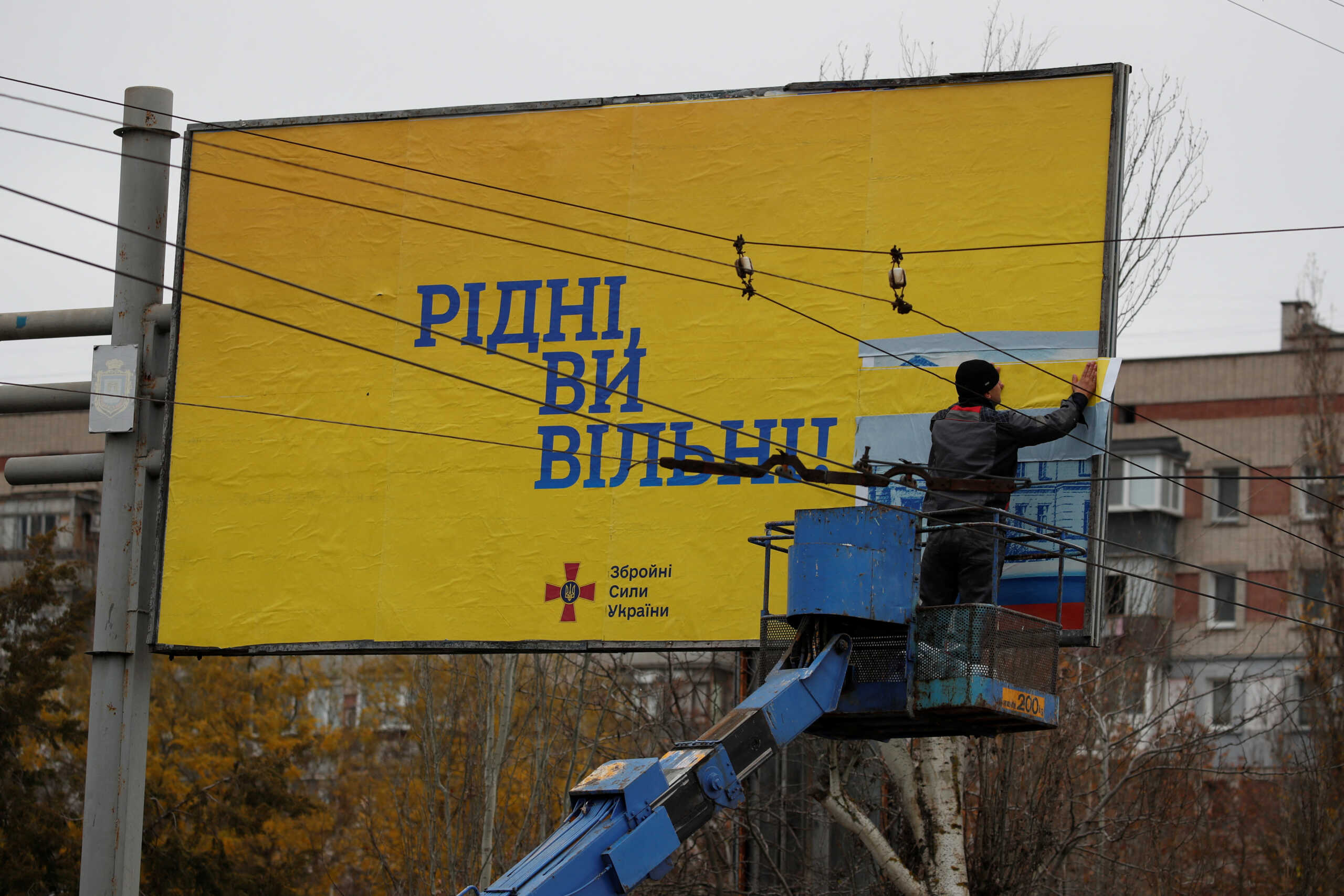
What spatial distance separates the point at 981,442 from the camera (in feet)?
41.2

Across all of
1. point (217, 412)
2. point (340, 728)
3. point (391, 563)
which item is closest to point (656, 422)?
point (391, 563)

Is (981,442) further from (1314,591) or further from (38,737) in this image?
(1314,591)

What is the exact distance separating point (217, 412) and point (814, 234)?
5358mm

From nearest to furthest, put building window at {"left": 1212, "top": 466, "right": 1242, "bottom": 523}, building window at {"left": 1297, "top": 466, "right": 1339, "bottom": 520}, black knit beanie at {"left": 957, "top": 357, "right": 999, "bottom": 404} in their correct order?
black knit beanie at {"left": 957, "top": 357, "right": 999, "bottom": 404}
building window at {"left": 1297, "top": 466, "right": 1339, "bottom": 520}
building window at {"left": 1212, "top": 466, "right": 1242, "bottom": 523}

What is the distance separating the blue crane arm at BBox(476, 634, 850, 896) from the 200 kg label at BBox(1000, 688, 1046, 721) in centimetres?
107

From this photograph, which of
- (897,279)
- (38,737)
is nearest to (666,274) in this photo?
(897,279)

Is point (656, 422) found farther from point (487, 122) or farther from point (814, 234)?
point (487, 122)

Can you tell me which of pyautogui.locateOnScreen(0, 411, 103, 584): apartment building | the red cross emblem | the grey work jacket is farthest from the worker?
pyautogui.locateOnScreen(0, 411, 103, 584): apartment building

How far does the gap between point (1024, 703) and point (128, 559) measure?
8005 millimetres

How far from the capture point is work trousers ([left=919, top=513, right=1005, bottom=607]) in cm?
1194

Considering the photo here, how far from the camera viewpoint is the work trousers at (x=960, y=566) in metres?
11.9

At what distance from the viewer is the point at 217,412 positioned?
16203mm

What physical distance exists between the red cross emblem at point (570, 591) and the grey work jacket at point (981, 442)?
324 cm

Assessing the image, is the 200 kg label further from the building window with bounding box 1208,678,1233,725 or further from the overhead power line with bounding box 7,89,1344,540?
the building window with bounding box 1208,678,1233,725
